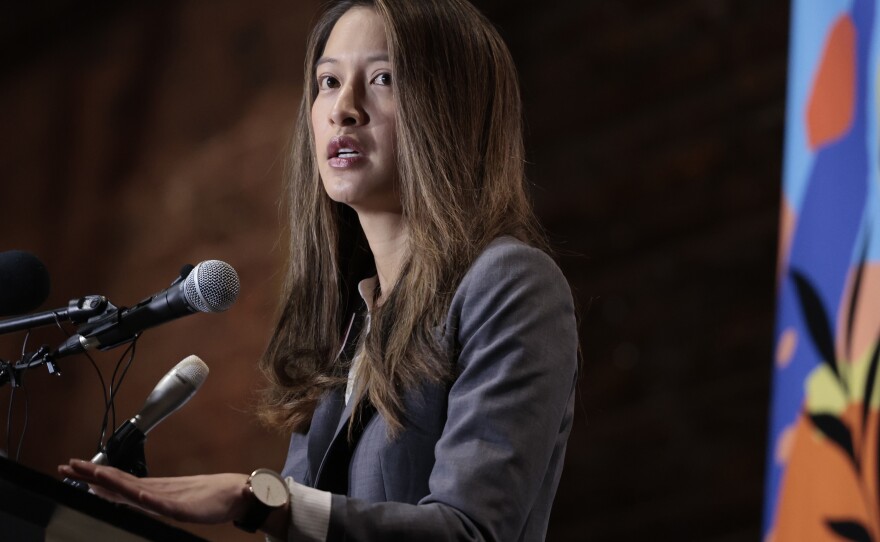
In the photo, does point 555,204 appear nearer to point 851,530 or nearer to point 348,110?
point 851,530

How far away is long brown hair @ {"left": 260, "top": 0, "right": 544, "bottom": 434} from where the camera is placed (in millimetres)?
1714

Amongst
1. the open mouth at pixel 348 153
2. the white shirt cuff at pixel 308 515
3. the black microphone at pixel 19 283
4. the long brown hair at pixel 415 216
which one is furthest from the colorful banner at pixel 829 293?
the black microphone at pixel 19 283

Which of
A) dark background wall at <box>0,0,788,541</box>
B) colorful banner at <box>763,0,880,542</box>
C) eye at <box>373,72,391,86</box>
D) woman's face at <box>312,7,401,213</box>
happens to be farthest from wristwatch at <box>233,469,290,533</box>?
dark background wall at <box>0,0,788,541</box>

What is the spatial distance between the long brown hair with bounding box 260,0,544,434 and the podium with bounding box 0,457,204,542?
1.62ft

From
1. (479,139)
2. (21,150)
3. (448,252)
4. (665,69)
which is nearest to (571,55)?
(665,69)

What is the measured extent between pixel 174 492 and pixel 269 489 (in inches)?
4.6

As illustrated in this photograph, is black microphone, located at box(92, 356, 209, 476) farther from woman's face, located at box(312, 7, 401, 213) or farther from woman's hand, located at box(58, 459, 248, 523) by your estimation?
woman's face, located at box(312, 7, 401, 213)

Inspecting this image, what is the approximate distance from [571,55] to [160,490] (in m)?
2.95

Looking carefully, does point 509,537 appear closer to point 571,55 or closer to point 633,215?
point 633,215

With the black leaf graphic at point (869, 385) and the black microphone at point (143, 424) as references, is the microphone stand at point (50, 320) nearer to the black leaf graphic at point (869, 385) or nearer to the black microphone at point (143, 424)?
the black microphone at point (143, 424)

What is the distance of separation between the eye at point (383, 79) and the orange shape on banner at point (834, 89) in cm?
103

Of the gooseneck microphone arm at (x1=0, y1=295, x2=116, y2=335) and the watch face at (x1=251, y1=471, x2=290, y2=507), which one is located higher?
the gooseneck microphone arm at (x1=0, y1=295, x2=116, y2=335)

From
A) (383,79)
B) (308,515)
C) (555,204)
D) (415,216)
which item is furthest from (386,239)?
(555,204)

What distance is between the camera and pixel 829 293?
242cm
